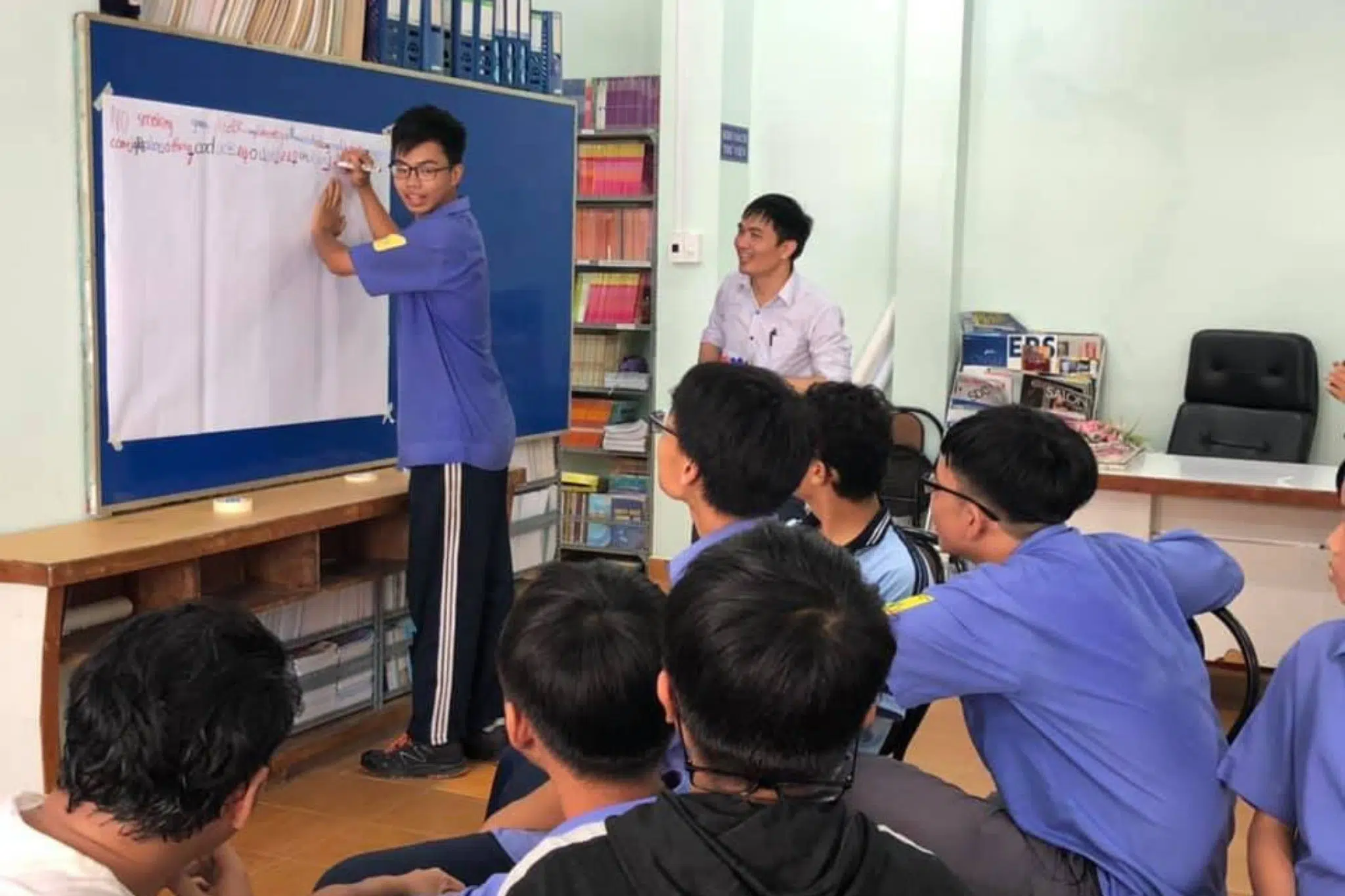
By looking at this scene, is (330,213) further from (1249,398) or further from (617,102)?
(1249,398)

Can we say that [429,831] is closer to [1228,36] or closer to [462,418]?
[462,418]

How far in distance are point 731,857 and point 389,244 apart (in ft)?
8.60

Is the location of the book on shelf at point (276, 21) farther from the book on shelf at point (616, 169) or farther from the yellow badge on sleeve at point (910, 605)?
the book on shelf at point (616, 169)

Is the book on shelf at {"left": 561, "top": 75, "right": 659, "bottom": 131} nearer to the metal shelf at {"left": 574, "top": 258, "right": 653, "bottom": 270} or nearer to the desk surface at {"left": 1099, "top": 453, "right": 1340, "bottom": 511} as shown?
the metal shelf at {"left": 574, "top": 258, "right": 653, "bottom": 270}

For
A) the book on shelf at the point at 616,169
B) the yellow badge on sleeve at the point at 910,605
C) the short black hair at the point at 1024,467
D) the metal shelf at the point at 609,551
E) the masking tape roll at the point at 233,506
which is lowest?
the metal shelf at the point at 609,551

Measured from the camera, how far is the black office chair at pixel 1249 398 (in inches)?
216

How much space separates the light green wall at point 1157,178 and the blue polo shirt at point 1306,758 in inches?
178

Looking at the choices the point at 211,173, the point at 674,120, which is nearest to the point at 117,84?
the point at 211,173

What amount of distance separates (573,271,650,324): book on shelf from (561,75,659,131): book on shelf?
0.65 m

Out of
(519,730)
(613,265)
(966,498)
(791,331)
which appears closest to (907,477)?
→ (791,331)

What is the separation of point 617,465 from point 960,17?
2481 mm

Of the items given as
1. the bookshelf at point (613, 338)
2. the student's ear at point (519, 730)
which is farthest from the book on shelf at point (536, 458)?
the student's ear at point (519, 730)

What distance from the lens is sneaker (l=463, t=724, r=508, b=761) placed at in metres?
3.80

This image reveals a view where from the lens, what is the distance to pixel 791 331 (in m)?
4.75
